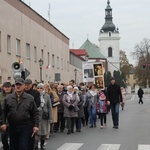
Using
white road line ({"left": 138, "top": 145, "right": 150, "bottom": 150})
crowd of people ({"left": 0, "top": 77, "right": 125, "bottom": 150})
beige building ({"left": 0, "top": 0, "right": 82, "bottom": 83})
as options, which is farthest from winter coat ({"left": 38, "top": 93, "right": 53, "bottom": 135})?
beige building ({"left": 0, "top": 0, "right": 82, "bottom": 83})

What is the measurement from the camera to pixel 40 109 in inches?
499

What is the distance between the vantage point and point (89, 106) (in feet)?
62.8

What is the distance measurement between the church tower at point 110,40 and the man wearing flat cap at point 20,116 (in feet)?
447

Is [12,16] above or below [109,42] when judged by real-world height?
below

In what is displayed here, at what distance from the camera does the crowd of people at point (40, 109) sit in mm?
8523

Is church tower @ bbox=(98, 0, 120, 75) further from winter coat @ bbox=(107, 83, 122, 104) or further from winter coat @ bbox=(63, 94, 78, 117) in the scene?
winter coat @ bbox=(63, 94, 78, 117)

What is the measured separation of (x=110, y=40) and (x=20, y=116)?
13802 centimetres

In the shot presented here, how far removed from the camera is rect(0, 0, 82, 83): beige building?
106 feet

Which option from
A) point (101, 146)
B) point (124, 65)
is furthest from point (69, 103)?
point (124, 65)

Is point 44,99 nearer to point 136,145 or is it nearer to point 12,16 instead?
point 136,145

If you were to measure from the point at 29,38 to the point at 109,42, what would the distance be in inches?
4177

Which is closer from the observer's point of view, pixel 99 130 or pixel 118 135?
pixel 118 135

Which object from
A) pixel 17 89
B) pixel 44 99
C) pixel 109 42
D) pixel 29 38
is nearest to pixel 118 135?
pixel 44 99

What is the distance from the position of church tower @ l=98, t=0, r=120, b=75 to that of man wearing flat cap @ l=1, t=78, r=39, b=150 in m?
136
